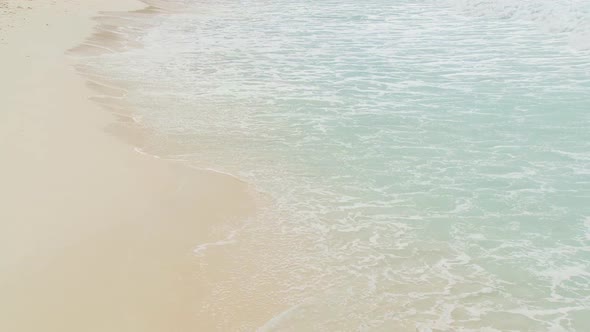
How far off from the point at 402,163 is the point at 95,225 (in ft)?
10.3

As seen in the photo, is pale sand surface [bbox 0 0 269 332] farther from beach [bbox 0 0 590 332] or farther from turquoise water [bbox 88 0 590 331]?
turquoise water [bbox 88 0 590 331]

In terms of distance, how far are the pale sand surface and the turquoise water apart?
43 cm

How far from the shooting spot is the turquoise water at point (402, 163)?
434 cm

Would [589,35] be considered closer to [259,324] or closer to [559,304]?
[559,304]

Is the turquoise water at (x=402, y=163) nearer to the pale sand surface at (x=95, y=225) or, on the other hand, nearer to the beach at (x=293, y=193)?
the beach at (x=293, y=193)

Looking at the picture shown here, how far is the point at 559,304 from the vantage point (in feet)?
13.9

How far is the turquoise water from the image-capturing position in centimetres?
434

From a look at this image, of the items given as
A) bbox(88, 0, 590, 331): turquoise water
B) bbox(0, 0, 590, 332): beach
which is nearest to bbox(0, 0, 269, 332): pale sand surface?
bbox(0, 0, 590, 332): beach

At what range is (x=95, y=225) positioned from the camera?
17.4 feet

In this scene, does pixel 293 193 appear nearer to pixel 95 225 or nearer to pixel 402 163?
pixel 402 163

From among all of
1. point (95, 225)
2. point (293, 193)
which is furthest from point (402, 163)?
point (95, 225)

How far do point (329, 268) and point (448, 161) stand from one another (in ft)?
8.92

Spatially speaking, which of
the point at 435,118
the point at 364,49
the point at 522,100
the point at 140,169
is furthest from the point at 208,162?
the point at 364,49

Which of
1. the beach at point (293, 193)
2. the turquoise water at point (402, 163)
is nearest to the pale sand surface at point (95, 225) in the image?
the beach at point (293, 193)
